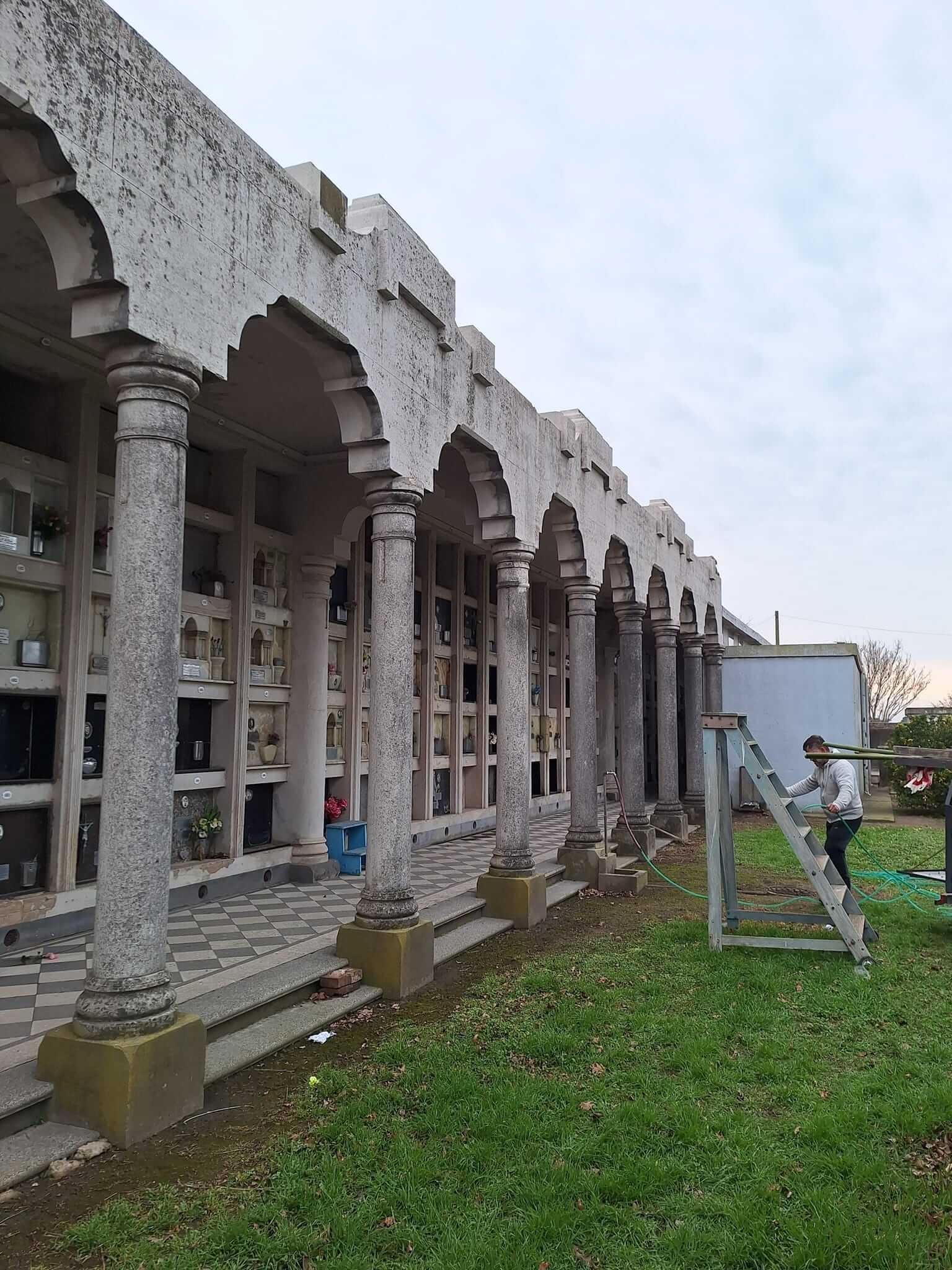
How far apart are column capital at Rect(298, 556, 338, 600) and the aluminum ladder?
4130 mm

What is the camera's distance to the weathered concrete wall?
3.45 m

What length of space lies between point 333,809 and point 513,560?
11.2ft

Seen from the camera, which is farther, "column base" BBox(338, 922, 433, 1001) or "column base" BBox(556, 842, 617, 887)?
"column base" BBox(556, 842, 617, 887)

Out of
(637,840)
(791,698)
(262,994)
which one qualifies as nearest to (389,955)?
(262,994)

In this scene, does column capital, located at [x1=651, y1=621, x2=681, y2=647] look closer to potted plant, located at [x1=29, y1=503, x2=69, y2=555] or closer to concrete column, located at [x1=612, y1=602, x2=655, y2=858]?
concrete column, located at [x1=612, y1=602, x2=655, y2=858]

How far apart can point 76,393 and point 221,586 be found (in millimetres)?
2155

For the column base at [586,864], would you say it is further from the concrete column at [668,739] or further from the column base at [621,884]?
the concrete column at [668,739]

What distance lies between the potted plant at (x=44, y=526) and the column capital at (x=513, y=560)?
347 cm

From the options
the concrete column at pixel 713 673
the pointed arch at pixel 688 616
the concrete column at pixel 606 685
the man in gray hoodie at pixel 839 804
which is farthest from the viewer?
the concrete column at pixel 606 685

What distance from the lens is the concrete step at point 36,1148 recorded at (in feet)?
10.5

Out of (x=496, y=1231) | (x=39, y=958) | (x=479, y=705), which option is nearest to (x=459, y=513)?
(x=479, y=705)

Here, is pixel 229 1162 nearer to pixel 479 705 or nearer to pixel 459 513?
pixel 459 513

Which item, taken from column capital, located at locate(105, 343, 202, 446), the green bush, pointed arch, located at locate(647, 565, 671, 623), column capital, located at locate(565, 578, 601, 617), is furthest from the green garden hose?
the green bush

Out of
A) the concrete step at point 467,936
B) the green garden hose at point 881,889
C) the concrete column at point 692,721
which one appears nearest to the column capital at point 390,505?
the concrete step at point 467,936
